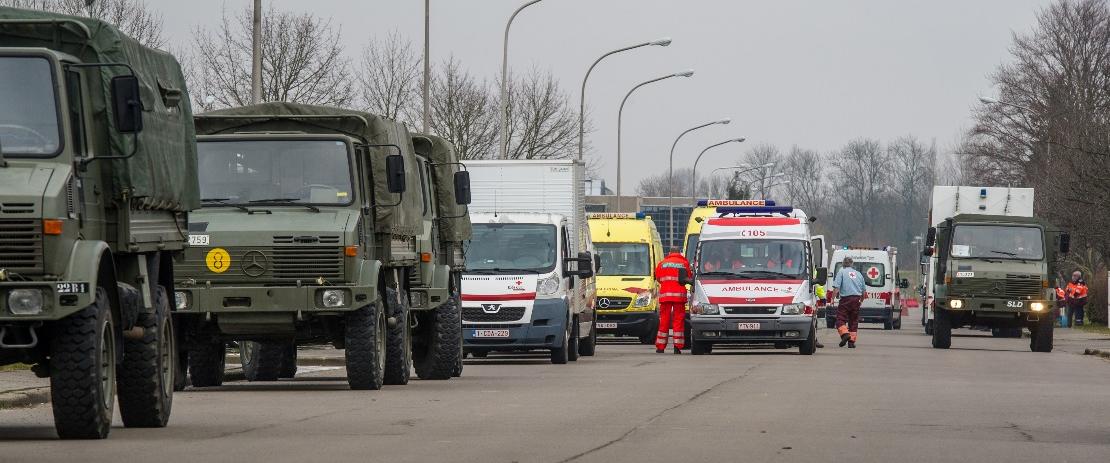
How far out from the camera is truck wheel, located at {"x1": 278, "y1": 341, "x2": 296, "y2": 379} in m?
21.9

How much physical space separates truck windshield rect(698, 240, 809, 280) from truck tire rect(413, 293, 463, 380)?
9.11 m

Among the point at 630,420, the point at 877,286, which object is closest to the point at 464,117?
the point at 877,286

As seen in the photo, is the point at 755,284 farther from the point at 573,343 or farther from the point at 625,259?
the point at 625,259

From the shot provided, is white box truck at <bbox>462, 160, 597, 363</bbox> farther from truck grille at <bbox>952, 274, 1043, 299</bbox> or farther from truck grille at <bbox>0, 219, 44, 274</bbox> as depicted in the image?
truck grille at <bbox>0, 219, 44, 274</bbox>

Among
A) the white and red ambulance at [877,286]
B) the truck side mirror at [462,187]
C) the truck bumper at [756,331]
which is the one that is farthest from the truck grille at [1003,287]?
the white and red ambulance at [877,286]

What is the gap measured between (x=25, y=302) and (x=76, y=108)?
1451 mm

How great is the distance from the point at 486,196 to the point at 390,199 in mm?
9118

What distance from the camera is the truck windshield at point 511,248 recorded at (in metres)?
26.0

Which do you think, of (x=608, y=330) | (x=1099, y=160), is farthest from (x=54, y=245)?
(x=1099, y=160)

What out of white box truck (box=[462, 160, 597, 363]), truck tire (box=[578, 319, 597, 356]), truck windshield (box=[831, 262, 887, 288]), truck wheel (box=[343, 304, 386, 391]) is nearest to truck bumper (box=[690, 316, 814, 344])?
truck tire (box=[578, 319, 597, 356])

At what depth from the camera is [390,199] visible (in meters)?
18.8

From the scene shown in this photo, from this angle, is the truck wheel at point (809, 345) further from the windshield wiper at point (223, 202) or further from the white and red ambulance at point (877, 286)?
the white and red ambulance at point (877, 286)

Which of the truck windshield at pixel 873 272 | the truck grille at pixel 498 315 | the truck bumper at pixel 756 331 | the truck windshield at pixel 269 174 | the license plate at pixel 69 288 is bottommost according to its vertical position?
the truck bumper at pixel 756 331

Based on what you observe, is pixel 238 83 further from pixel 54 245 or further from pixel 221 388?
pixel 54 245
